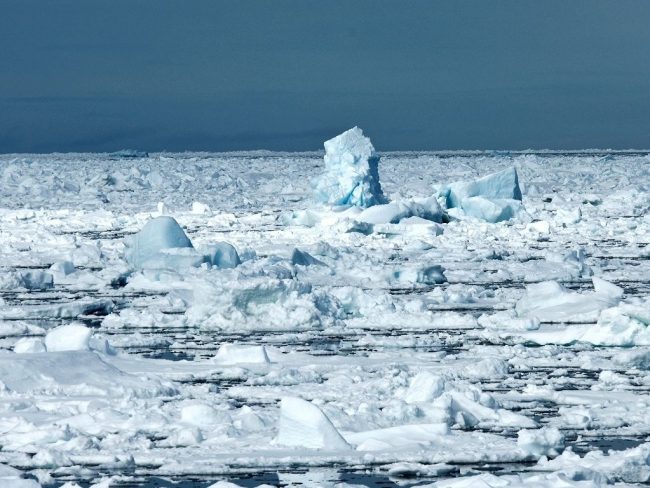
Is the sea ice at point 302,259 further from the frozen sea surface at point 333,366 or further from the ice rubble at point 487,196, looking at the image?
the ice rubble at point 487,196

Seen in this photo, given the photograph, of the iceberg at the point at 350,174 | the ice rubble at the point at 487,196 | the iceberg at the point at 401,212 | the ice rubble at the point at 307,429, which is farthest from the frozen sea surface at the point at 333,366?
the iceberg at the point at 350,174

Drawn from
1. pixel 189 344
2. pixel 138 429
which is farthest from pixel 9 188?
pixel 138 429

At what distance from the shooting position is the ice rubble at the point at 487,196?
17.9 m

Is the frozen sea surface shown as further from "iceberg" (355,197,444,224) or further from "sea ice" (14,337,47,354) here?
"iceberg" (355,197,444,224)

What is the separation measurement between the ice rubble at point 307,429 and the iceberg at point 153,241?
6716 millimetres

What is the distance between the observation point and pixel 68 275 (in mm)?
11578

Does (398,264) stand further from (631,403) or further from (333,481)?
(333,481)

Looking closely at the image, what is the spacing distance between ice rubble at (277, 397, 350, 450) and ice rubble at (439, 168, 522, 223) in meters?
12.9

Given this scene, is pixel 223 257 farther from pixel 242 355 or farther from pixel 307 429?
pixel 307 429

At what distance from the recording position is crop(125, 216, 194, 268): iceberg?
11.9 metres

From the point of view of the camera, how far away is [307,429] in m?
5.12

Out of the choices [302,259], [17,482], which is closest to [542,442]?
[17,482]

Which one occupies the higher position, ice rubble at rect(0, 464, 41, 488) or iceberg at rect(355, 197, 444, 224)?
ice rubble at rect(0, 464, 41, 488)

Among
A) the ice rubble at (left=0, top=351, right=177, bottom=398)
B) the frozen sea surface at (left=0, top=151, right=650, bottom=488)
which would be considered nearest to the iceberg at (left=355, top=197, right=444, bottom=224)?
the frozen sea surface at (left=0, top=151, right=650, bottom=488)
